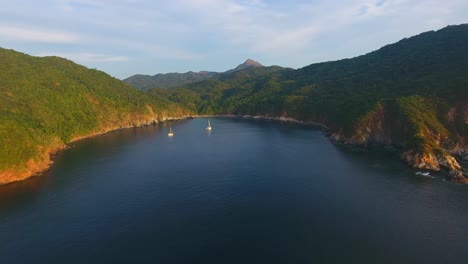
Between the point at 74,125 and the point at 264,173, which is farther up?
the point at 74,125

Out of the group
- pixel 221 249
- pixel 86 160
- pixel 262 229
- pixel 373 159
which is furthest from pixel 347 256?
pixel 86 160

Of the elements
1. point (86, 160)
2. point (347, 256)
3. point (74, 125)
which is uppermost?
point (74, 125)

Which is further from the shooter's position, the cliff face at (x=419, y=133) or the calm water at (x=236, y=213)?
the cliff face at (x=419, y=133)

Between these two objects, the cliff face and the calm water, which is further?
the cliff face

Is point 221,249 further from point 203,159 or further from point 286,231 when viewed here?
point 203,159

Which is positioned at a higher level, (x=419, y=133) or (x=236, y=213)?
(x=419, y=133)

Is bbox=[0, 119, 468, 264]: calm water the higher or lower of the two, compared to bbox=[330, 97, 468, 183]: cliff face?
lower

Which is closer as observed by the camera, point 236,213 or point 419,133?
point 236,213

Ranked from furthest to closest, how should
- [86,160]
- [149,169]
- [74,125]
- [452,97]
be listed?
1. [74,125]
2. [452,97]
3. [86,160]
4. [149,169]
